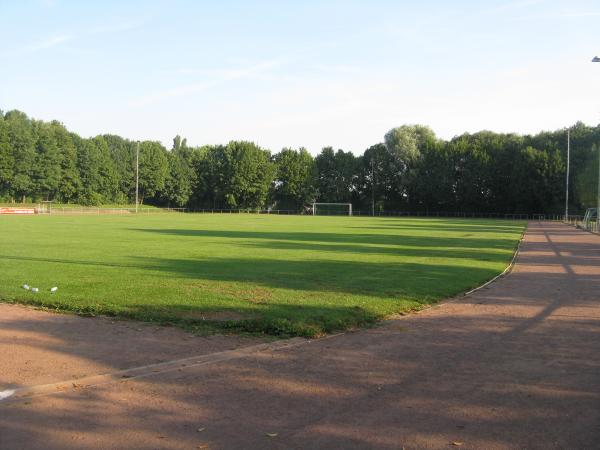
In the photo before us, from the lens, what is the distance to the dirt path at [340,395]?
17.5ft

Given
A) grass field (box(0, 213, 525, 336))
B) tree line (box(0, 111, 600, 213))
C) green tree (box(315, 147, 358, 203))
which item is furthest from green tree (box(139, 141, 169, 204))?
grass field (box(0, 213, 525, 336))

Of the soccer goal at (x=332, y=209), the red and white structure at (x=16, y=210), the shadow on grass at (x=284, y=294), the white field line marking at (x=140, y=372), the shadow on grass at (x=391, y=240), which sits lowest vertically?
the white field line marking at (x=140, y=372)

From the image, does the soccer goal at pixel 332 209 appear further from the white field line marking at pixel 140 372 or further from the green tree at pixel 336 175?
the white field line marking at pixel 140 372

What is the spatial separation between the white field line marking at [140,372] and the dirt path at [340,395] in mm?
64

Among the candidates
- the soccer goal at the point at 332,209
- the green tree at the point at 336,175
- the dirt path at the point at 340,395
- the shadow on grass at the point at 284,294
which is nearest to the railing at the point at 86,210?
the soccer goal at the point at 332,209

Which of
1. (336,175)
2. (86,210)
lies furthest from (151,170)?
(336,175)

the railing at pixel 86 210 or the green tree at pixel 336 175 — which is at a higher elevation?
the green tree at pixel 336 175

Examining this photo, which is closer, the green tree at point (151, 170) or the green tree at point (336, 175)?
the green tree at point (151, 170)

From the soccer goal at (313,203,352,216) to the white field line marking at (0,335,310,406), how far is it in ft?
360

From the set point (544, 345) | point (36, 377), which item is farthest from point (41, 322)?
point (544, 345)

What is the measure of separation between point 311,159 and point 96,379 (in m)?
118

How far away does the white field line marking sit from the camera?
6.48 meters

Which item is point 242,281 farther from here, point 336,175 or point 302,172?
point 336,175

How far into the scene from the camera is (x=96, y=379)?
7004 millimetres
